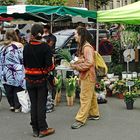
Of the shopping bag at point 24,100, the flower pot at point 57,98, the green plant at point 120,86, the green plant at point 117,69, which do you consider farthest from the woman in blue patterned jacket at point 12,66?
the green plant at point 117,69

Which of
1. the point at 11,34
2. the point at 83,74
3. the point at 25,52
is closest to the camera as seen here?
the point at 25,52

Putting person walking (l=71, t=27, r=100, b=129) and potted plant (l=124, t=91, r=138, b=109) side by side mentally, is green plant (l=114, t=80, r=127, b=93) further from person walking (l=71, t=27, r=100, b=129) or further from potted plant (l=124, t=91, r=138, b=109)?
person walking (l=71, t=27, r=100, b=129)

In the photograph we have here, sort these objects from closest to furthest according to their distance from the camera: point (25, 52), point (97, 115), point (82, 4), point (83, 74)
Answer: point (25, 52) < point (83, 74) < point (97, 115) < point (82, 4)

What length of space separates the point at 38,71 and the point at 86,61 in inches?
41.5

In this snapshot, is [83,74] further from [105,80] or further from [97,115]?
[105,80]

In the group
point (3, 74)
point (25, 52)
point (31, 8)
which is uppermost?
point (31, 8)

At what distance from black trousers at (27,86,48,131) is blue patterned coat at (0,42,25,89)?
7.13 feet

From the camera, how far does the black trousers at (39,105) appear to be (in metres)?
7.48

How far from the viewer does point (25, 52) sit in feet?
24.7

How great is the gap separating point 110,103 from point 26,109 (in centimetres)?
228

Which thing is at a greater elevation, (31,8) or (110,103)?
(31,8)

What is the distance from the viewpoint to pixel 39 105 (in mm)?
7488

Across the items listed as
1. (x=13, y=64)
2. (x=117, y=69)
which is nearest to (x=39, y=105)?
(x=13, y=64)

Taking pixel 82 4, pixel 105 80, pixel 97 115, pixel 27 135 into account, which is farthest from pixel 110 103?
pixel 82 4
